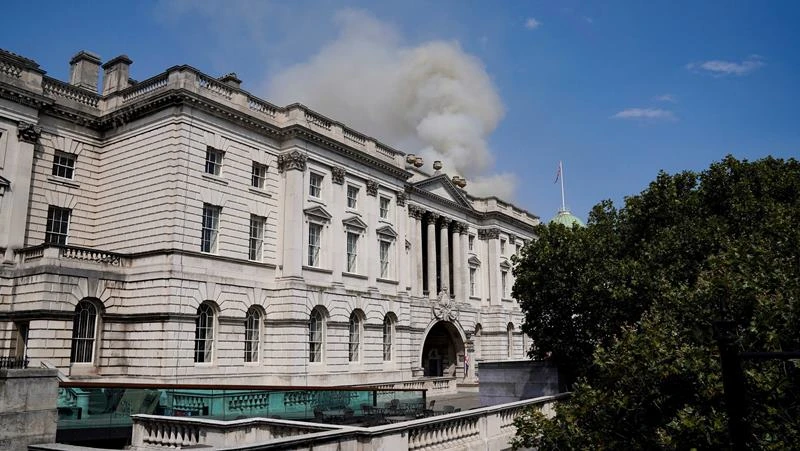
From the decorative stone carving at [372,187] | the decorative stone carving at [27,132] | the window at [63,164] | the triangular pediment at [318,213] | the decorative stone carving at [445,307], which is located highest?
the decorative stone carving at [372,187]

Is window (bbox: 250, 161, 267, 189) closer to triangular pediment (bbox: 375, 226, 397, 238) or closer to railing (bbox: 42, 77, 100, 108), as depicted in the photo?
railing (bbox: 42, 77, 100, 108)

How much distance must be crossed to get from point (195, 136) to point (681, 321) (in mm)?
24118

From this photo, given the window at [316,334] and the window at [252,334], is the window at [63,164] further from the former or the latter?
the window at [316,334]

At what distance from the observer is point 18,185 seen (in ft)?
93.0

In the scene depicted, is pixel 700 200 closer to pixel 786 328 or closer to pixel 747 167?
pixel 747 167

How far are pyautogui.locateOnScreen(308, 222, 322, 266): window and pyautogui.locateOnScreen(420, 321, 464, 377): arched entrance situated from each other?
1861 cm

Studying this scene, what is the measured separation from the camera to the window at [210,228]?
31.5 m

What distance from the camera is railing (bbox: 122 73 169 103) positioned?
3191cm

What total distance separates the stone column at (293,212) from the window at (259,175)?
1.02 m

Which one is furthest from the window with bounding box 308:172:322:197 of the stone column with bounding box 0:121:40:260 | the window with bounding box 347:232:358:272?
the stone column with bounding box 0:121:40:260

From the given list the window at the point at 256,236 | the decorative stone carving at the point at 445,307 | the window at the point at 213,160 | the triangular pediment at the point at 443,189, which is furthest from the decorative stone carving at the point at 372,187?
the decorative stone carving at the point at 445,307

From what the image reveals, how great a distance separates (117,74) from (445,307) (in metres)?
28.7

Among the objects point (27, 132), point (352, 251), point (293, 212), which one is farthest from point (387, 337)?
point (27, 132)

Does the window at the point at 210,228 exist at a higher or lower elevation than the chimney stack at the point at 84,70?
lower
